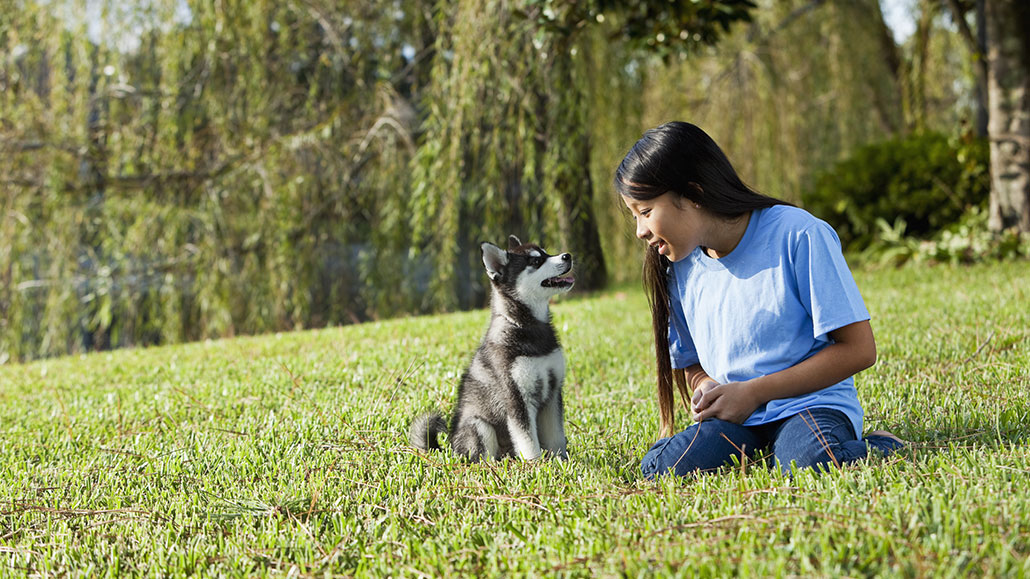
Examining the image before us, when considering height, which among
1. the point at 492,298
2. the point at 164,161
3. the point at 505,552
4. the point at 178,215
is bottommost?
the point at 505,552

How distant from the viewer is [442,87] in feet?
25.9

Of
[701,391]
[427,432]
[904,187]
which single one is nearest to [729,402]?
[701,391]

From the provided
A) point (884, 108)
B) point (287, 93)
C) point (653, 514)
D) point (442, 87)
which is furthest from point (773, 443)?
point (884, 108)

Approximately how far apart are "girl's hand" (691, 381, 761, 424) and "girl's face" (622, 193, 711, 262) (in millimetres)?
554

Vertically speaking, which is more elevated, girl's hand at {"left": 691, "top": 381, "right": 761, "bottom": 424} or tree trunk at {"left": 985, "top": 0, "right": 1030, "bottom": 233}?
tree trunk at {"left": 985, "top": 0, "right": 1030, "bottom": 233}

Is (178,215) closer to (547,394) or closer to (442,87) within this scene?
(442,87)

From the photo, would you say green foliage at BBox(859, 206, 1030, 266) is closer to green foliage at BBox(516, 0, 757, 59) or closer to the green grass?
green foliage at BBox(516, 0, 757, 59)

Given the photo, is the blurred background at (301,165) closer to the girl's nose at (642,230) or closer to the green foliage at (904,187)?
the green foliage at (904,187)

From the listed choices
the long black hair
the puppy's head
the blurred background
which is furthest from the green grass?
the blurred background

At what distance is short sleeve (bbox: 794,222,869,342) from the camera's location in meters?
2.82

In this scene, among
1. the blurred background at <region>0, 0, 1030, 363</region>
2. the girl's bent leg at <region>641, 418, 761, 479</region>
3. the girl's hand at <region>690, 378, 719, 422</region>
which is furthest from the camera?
the blurred background at <region>0, 0, 1030, 363</region>

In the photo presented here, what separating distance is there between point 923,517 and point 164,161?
9281mm

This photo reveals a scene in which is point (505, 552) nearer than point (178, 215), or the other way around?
point (505, 552)

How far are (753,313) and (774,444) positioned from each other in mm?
483
